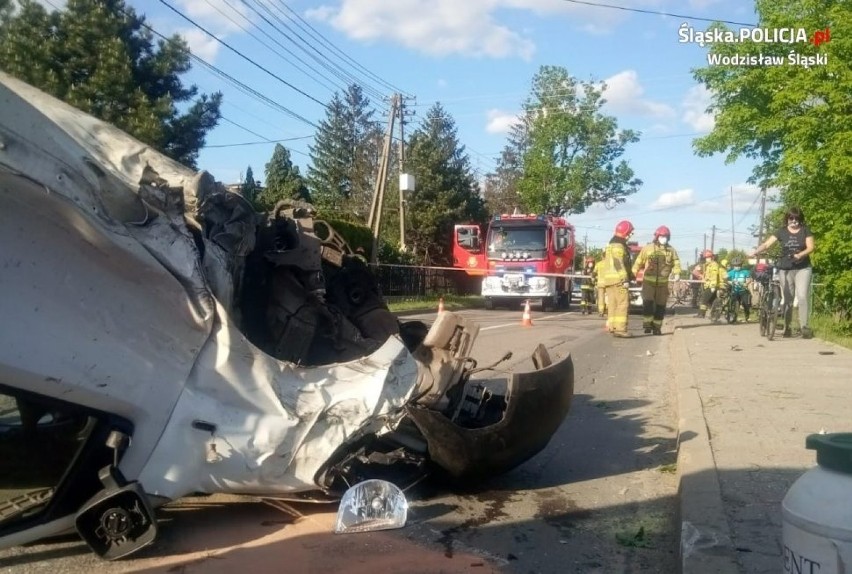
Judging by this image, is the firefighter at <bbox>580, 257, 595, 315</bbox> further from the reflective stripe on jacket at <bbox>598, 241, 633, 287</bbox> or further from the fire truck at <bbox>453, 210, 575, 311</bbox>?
the reflective stripe on jacket at <bbox>598, 241, 633, 287</bbox>

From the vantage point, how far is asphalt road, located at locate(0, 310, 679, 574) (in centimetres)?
385

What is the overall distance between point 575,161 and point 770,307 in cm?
3692

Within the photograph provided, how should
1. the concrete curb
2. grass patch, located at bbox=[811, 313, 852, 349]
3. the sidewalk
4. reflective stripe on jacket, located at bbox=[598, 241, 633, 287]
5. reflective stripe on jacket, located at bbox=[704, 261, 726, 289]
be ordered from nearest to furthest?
1. the concrete curb
2. the sidewalk
3. grass patch, located at bbox=[811, 313, 852, 349]
4. reflective stripe on jacket, located at bbox=[598, 241, 633, 287]
5. reflective stripe on jacket, located at bbox=[704, 261, 726, 289]

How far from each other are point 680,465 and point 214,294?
3.18 metres

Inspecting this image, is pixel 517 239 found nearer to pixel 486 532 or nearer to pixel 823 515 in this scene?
pixel 486 532

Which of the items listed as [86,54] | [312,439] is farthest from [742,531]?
[86,54]

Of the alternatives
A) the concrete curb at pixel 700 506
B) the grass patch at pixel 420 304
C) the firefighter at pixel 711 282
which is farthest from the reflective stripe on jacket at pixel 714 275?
the concrete curb at pixel 700 506

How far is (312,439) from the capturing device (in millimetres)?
4012

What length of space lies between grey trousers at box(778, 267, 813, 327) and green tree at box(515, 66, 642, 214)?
35.5m

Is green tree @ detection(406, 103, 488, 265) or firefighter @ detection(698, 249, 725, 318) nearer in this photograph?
firefighter @ detection(698, 249, 725, 318)

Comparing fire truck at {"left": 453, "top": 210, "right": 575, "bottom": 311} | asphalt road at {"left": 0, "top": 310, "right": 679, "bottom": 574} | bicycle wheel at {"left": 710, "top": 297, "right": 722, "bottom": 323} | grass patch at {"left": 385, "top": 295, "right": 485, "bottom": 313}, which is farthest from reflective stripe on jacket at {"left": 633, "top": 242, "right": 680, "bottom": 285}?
fire truck at {"left": 453, "top": 210, "right": 575, "bottom": 311}

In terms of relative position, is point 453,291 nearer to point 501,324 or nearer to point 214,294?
point 501,324

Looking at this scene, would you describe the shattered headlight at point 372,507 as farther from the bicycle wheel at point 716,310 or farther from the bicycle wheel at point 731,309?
the bicycle wheel at point 731,309

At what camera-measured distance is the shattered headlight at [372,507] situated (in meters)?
4.25
